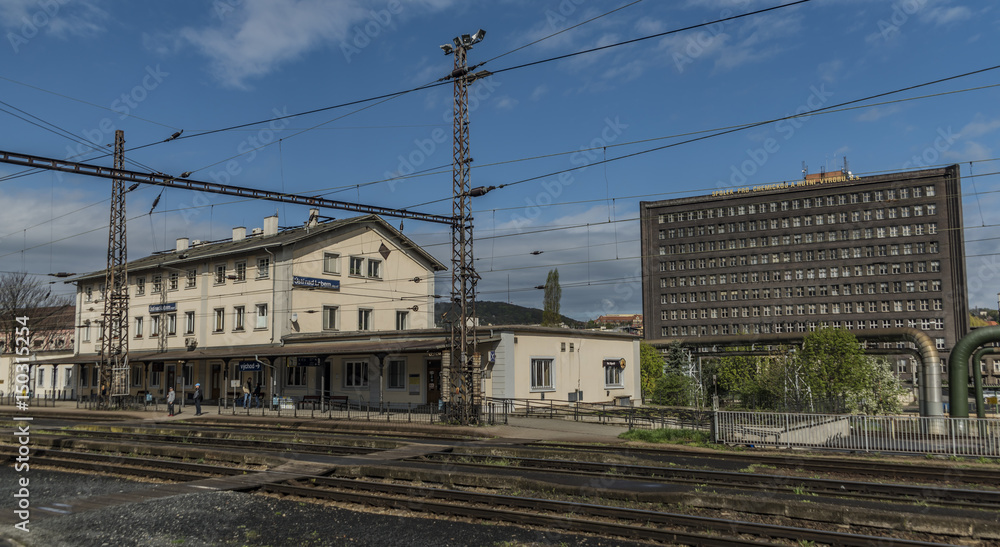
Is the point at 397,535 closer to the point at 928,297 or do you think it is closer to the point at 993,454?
the point at 993,454

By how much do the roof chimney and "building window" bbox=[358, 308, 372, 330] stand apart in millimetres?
9611

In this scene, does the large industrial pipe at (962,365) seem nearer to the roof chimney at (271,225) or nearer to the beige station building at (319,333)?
the beige station building at (319,333)

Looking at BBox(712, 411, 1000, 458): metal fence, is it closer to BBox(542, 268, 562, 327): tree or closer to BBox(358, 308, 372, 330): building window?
BBox(358, 308, 372, 330): building window

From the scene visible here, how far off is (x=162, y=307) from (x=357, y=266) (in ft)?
50.9

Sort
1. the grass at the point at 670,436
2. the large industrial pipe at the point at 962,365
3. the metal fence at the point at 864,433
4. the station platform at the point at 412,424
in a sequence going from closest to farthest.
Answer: the metal fence at the point at 864,433 < the grass at the point at 670,436 < the station platform at the point at 412,424 < the large industrial pipe at the point at 962,365

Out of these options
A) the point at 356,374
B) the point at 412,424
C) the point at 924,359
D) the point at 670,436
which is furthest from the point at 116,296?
the point at 924,359

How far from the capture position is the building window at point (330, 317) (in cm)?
4506

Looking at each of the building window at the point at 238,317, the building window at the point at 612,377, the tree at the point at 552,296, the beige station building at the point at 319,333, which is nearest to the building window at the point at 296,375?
the beige station building at the point at 319,333

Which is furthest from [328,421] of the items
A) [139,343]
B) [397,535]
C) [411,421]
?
A: [139,343]

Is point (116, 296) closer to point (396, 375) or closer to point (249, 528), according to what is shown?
point (396, 375)

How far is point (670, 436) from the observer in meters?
24.3

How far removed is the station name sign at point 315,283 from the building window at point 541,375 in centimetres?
1636

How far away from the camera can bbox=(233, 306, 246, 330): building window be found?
46031mm

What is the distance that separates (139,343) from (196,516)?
46.2 m
